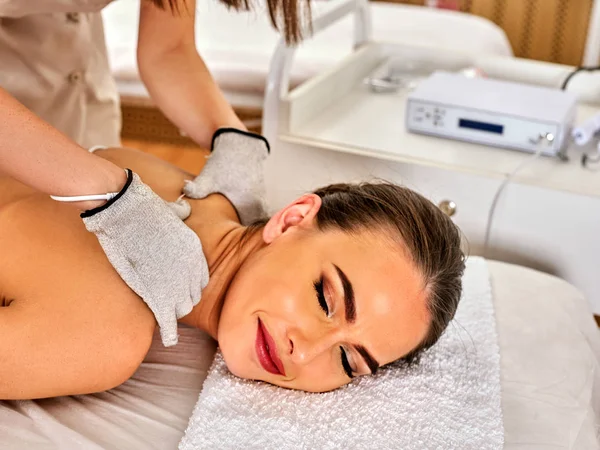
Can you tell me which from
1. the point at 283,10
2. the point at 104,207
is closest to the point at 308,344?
the point at 104,207

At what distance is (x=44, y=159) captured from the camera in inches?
35.5

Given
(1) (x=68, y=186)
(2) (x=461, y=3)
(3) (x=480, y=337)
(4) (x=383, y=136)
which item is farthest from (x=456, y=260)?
(2) (x=461, y=3)

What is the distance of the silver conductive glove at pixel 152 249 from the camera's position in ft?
3.03

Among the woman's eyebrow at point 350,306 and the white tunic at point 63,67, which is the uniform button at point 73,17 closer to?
the white tunic at point 63,67

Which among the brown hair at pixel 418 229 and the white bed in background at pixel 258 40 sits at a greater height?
the brown hair at pixel 418 229

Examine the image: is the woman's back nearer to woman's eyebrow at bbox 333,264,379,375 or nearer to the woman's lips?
the woman's lips

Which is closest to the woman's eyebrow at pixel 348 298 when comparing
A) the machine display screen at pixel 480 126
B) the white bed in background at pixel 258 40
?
the machine display screen at pixel 480 126

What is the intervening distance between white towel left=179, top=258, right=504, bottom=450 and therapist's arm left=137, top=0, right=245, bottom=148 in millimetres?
453

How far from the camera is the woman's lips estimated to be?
1.02 metres

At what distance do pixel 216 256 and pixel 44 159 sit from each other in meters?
0.32

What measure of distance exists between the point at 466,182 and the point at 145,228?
898mm

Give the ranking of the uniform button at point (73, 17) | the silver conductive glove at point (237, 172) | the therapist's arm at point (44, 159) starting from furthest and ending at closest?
the uniform button at point (73, 17) < the silver conductive glove at point (237, 172) < the therapist's arm at point (44, 159)

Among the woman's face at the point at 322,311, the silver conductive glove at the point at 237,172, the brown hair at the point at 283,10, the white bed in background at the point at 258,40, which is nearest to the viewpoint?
the woman's face at the point at 322,311

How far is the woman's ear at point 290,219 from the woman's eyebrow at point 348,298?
0.37ft
